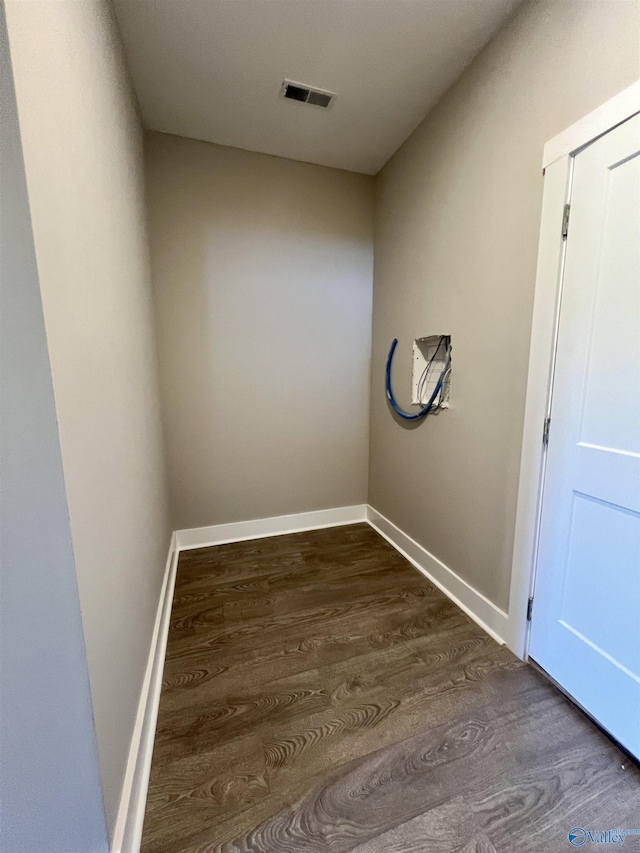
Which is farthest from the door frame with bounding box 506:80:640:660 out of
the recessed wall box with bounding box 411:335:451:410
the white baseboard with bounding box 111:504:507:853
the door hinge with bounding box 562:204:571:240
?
the recessed wall box with bounding box 411:335:451:410

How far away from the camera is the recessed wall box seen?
1890 millimetres

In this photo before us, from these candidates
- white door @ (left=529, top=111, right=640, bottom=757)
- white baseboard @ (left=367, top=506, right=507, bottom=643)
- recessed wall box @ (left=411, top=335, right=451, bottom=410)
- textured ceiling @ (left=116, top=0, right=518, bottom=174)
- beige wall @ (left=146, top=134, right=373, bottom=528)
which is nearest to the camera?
white door @ (left=529, top=111, right=640, bottom=757)

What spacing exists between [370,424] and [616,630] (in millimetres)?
1847

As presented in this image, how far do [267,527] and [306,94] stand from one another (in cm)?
270

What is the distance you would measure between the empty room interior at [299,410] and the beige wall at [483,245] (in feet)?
0.05

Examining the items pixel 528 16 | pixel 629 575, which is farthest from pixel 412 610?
pixel 528 16

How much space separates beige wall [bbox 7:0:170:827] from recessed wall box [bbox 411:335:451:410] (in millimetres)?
1570

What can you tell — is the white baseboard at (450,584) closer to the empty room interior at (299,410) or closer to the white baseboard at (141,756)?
the empty room interior at (299,410)

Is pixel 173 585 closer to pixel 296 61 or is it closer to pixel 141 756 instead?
pixel 141 756

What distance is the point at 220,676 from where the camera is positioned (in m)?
1.39

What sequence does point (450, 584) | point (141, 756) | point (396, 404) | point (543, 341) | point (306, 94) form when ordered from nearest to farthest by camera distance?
1. point (141, 756)
2. point (543, 341)
3. point (306, 94)
4. point (450, 584)
5. point (396, 404)

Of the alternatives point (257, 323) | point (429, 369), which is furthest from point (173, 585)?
point (429, 369)

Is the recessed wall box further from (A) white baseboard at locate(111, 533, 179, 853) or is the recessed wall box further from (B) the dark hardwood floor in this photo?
(A) white baseboard at locate(111, 533, 179, 853)

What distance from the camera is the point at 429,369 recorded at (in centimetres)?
206
